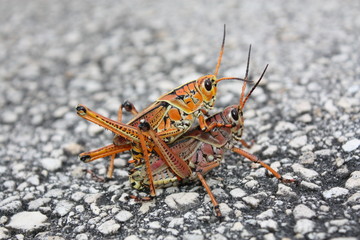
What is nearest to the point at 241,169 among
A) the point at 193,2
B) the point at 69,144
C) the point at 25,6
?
the point at 69,144

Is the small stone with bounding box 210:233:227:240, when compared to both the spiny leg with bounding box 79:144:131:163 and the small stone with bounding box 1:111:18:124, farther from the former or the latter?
the small stone with bounding box 1:111:18:124

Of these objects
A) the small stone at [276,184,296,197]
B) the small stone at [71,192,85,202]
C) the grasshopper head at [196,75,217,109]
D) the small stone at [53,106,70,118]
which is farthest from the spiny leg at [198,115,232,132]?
the small stone at [53,106,70,118]

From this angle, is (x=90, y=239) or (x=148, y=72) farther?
(x=148, y=72)

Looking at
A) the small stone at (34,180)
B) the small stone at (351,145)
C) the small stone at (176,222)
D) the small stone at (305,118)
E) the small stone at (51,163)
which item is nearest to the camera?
the small stone at (176,222)

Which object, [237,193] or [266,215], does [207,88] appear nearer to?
[237,193]

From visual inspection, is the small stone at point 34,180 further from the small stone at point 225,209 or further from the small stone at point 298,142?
the small stone at point 298,142

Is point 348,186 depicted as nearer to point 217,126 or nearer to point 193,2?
point 217,126

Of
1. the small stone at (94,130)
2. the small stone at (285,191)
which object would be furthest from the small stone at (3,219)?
the small stone at (285,191)
